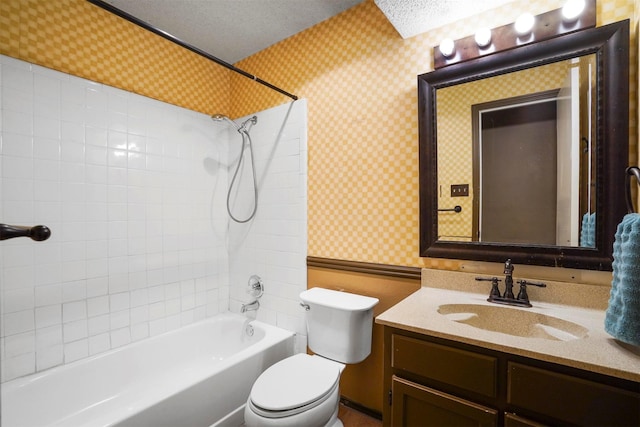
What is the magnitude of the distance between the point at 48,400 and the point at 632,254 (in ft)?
8.58

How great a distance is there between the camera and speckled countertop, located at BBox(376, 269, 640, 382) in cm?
88

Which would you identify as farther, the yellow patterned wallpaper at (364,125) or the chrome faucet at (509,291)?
the yellow patterned wallpaper at (364,125)

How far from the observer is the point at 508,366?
98 cm

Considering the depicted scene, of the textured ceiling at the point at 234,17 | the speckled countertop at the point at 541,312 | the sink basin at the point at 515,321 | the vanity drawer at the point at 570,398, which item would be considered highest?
the textured ceiling at the point at 234,17

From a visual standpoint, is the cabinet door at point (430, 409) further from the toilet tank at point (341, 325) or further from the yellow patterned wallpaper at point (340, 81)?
the yellow patterned wallpaper at point (340, 81)

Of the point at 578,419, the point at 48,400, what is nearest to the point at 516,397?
the point at 578,419

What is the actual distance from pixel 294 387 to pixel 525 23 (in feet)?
6.55

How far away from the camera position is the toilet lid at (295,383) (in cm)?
133

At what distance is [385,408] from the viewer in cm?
124

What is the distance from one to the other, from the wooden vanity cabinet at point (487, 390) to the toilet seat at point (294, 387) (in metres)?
0.33

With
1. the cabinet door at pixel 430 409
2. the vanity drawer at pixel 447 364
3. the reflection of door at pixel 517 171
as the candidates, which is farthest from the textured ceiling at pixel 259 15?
the cabinet door at pixel 430 409

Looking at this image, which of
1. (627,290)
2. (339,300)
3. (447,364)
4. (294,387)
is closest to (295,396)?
(294,387)

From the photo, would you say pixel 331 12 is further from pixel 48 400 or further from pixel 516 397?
pixel 48 400

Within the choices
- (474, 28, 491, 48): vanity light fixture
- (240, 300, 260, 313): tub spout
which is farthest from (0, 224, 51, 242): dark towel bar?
(474, 28, 491, 48): vanity light fixture
